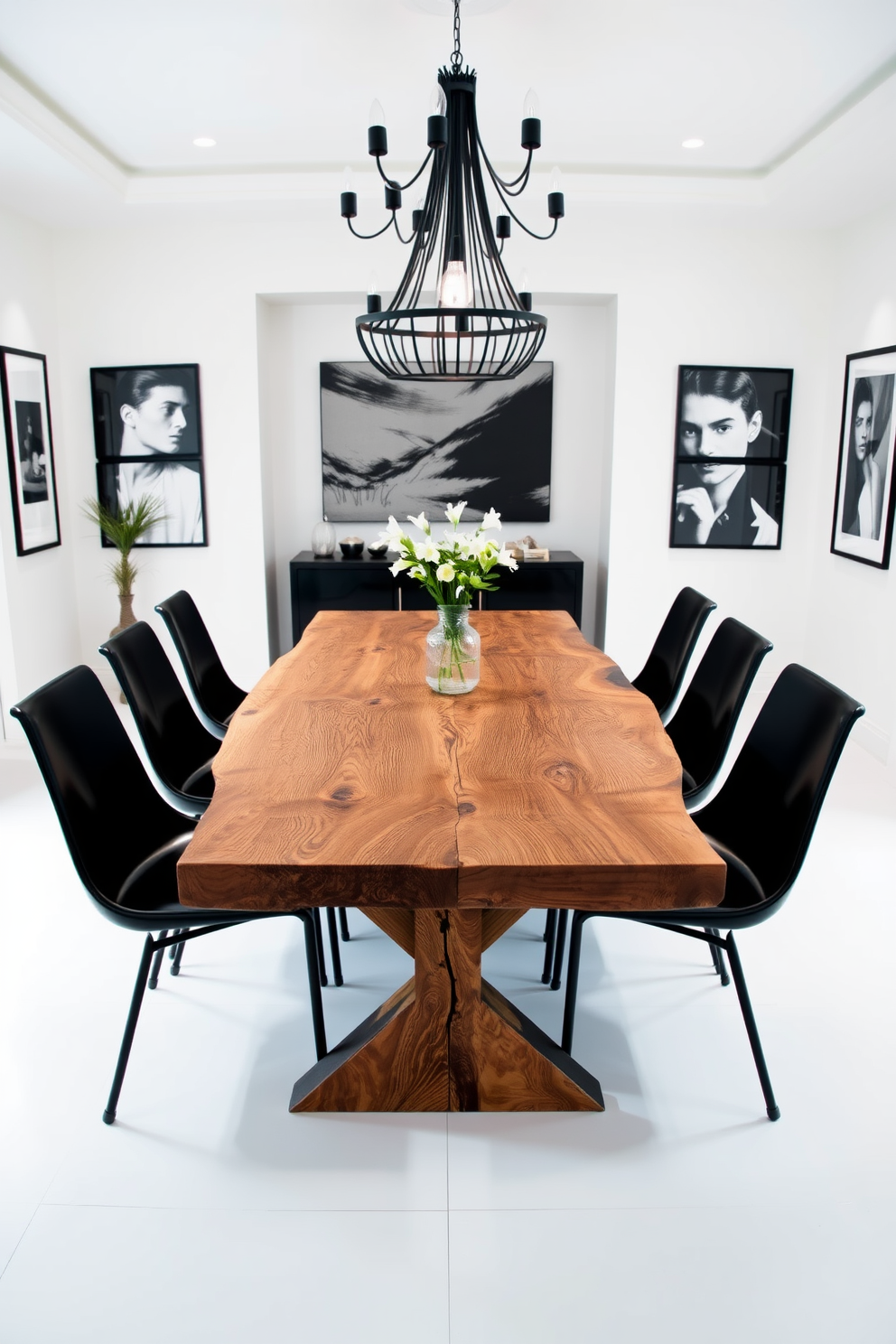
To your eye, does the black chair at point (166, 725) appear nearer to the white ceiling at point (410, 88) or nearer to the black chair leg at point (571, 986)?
the black chair leg at point (571, 986)

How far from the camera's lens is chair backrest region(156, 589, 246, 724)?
3.24 metres

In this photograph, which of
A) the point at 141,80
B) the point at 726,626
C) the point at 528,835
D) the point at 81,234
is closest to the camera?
the point at 528,835

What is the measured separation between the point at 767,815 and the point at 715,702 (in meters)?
0.68

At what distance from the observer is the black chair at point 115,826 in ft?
6.70

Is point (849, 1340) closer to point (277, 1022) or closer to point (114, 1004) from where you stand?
point (277, 1022)

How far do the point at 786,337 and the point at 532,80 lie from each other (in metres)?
2.32

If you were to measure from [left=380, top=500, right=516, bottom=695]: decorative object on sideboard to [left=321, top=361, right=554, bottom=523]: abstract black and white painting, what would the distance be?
3.03 meters

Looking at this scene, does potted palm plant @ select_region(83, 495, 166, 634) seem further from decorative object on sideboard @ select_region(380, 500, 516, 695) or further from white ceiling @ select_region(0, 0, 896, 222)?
decorative object on sideboard @ select_region(380, 500, 516, 695)

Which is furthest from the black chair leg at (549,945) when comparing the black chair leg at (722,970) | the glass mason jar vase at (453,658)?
the glass mason jar vase at (453,658)

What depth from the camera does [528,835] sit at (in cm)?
176

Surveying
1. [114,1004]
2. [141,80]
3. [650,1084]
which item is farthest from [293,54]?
[650,1084]

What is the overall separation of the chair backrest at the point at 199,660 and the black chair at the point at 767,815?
159cm

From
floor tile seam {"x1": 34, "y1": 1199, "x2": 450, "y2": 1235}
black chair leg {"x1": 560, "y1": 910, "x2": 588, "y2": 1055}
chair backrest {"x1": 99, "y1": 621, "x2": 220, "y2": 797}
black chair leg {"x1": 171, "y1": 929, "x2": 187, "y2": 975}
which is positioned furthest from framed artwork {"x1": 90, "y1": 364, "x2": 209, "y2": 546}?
floor tile seam {"x1": 34, "y1": 1199, "x2": 450, "y2": 1235}

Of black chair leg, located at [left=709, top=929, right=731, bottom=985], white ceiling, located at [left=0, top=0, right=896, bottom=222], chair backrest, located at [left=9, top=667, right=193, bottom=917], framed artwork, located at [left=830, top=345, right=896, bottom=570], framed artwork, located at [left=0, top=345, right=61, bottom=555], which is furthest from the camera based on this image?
framed artwork, located at [left=0, top=345, right=61, bottom=555]
